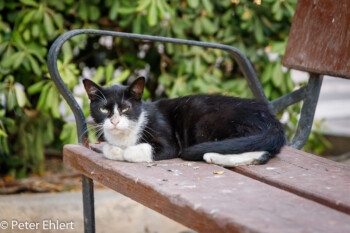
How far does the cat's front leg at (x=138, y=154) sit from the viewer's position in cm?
183

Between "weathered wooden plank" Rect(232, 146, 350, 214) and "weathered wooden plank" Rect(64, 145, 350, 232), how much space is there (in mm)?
70

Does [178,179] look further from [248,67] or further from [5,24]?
[5,24]

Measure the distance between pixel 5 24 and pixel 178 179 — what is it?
1.97m

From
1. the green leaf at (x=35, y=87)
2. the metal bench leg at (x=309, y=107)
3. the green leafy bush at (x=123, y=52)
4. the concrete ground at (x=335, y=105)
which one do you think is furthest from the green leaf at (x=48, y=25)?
the concrete ground at (x=335, y=105)

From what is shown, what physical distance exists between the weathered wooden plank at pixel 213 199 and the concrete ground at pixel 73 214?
106 cm

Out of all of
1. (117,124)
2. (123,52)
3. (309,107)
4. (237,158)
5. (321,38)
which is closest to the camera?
(237,158)

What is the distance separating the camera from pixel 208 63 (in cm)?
345

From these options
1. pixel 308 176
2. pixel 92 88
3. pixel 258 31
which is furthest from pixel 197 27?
pixel 308 176

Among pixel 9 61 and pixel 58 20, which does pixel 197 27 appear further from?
pixel 9 61

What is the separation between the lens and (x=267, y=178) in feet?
5.26

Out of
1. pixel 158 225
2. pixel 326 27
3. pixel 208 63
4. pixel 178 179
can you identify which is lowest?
pixel 158 225

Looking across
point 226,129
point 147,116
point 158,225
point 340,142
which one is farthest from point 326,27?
point 340,142

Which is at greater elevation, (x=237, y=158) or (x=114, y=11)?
(x=114, y=11)

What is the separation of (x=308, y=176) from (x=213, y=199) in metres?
0.44
